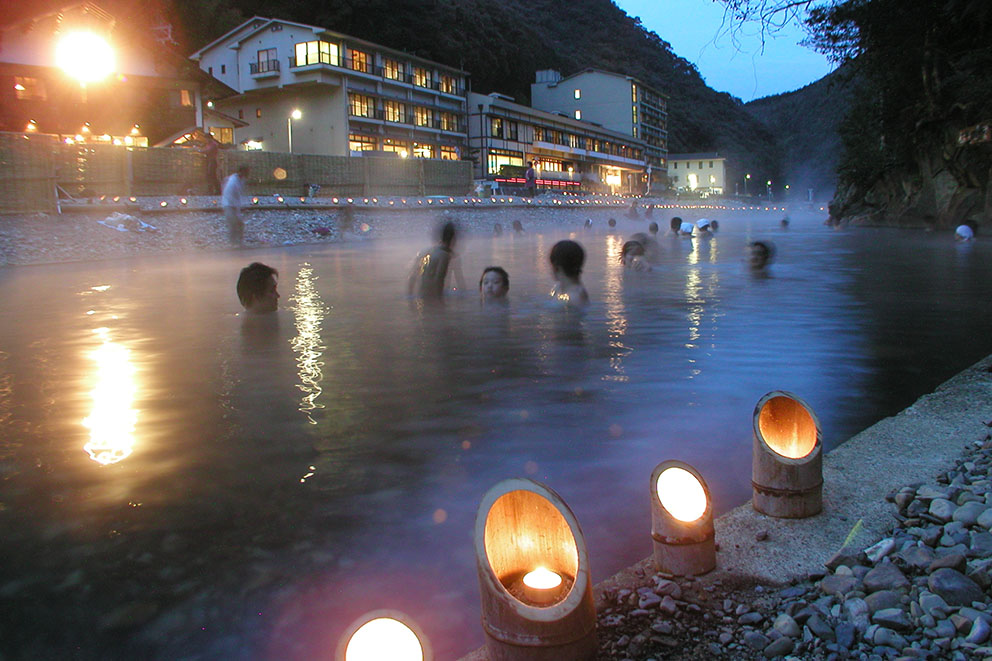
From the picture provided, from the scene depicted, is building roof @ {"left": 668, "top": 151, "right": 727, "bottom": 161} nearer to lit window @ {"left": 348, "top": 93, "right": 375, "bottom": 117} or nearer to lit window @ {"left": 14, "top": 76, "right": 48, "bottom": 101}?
lit window @ {"left": 348, "top": 93, "right": 375, "bottom": 117}

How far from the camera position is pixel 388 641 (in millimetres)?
1952

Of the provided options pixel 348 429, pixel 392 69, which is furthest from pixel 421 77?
pixel 348 429

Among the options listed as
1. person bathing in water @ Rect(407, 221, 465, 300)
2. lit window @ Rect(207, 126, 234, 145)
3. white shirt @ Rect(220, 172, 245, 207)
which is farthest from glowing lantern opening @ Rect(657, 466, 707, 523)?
lit window @ Rect(207, 126, 234, 145)

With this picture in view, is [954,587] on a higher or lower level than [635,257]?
lower

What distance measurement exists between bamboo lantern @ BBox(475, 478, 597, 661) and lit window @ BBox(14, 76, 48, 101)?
3760 cm

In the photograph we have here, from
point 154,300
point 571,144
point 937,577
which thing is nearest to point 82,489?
point 937,577

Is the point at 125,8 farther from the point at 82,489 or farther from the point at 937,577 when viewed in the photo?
the point at 937,577

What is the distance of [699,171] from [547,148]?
44.4 meters

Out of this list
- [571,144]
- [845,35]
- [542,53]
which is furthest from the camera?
[542,53]

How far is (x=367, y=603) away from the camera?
280 centimetres

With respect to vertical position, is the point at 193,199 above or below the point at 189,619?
above

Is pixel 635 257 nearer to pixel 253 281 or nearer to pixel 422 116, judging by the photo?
pixel 253 281

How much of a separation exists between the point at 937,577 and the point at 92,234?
20.5 metres

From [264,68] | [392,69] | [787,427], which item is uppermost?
[392,69]
